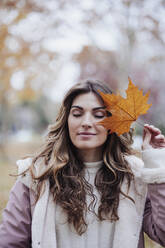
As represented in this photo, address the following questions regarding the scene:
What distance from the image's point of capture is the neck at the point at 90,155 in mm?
1874

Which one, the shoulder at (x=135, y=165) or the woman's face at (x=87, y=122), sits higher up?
the woman's face at (x=87, y=122)

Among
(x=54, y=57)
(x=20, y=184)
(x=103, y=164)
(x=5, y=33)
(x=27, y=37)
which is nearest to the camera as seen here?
(x=20, y=184)

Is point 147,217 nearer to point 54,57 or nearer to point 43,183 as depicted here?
point 43,183

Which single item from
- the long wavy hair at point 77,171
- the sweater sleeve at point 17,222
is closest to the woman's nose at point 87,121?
the long wavy hair at point 77,171

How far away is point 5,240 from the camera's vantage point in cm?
164

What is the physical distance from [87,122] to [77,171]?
36 cm

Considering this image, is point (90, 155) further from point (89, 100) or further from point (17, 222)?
point (17, 222)

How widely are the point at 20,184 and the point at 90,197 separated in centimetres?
46

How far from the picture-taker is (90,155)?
6.16ft

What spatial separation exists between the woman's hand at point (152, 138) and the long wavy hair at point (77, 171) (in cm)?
25

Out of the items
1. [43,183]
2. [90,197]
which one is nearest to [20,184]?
[43,183]

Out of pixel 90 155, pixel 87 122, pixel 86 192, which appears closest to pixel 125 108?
pixel 87 122

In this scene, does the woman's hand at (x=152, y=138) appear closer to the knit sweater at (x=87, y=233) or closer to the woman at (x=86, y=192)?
the woman at (x=86, y=192)

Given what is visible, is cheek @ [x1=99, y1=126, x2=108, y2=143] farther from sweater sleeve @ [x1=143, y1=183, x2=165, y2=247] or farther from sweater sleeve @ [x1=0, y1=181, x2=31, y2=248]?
sweater sleeve @ [x1=0, y1=181, x2=31, y2=248]
